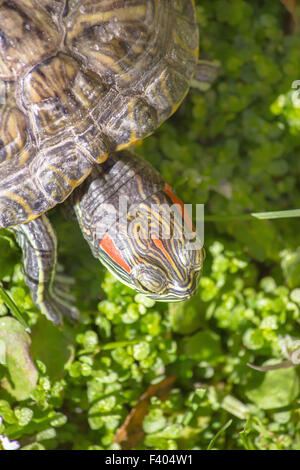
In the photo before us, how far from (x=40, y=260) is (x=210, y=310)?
0.94 meters


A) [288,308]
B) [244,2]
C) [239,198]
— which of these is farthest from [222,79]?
[288,308]

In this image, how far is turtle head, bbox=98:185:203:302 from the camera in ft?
6.71

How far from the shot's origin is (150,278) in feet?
6.61

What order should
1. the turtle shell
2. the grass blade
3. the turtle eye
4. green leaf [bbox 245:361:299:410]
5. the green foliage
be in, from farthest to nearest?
green leaf [bbox 245:361:299:410] < the green foliage < the grass blade < the turtle eye < the turtle shell

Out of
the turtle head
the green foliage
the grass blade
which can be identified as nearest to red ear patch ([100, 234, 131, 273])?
the turtle head

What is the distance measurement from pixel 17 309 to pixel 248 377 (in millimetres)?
1252

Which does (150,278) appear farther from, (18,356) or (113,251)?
(18,356)

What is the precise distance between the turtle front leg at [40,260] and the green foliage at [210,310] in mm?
57

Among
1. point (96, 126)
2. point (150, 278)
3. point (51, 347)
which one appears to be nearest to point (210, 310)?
point (150, 278)

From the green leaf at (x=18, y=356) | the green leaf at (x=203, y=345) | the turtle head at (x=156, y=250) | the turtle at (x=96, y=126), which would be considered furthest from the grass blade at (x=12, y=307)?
the green leaf at (x=203, y=345)

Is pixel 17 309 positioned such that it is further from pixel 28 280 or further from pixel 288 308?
pixel 288 308

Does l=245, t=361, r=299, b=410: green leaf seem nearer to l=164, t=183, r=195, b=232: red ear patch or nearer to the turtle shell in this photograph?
l=164, t=183, r=195, b=232: red ear patch

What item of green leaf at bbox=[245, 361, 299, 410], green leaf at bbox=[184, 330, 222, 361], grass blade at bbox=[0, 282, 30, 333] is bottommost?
green leaf at bbox=[245, 361, 299, 410]

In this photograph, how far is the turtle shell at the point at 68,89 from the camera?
72.2 inches
